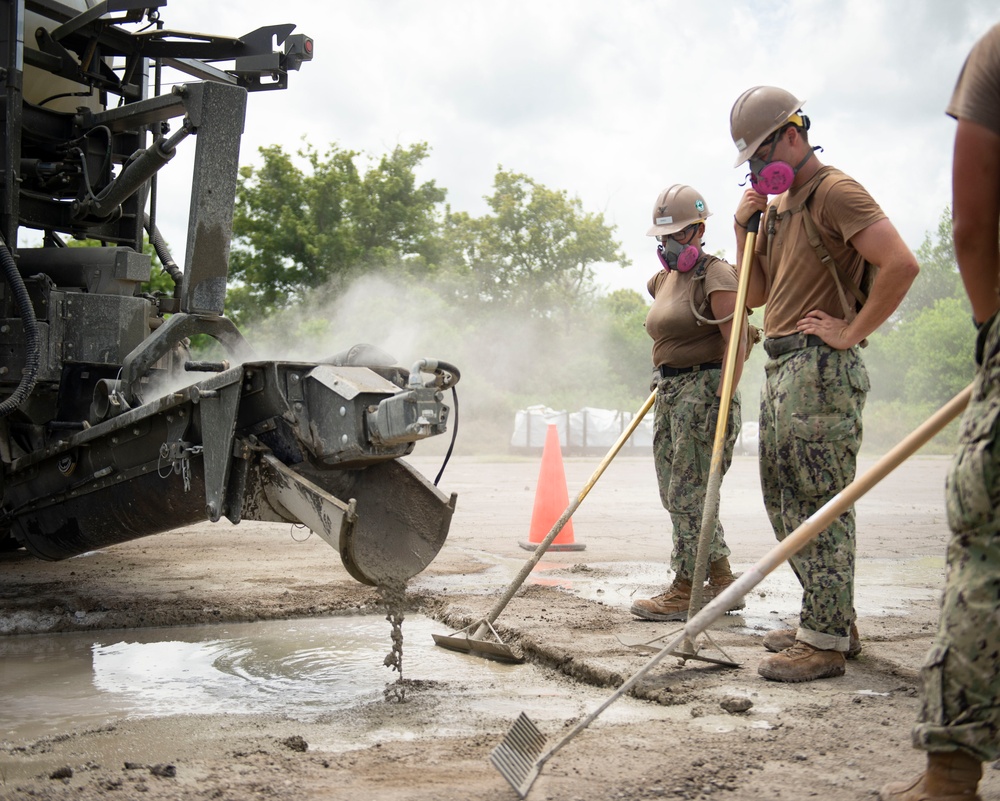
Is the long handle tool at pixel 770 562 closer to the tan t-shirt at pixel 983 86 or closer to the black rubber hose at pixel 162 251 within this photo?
the tan t-shirt at pixel 983 86

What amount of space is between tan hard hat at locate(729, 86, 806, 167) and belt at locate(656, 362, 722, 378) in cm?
126

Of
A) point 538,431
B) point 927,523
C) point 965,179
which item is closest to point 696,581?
point 965,179

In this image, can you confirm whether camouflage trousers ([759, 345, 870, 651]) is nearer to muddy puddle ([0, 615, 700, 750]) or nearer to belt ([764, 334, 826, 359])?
belt ([764, 334, 826, 359])

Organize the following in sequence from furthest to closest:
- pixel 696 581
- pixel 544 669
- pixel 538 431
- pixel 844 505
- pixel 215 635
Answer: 1. pixel 538 431
2. pixel 215 635
3. pixel 544 669
4. pixel 696 581
5. pixel 844 505

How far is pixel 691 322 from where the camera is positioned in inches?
186

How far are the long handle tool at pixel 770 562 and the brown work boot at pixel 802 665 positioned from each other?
1033 millimetres

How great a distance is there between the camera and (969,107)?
203 centimetres

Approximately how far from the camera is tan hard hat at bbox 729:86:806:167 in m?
3.66

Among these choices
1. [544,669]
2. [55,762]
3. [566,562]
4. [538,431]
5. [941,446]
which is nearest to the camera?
[55,762]

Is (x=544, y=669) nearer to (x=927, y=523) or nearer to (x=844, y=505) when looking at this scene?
(x=844, y=505)

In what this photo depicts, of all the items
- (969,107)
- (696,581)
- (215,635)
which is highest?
(969,107)

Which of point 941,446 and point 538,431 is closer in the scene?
point 538,431

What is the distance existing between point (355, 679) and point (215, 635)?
3.42 feet

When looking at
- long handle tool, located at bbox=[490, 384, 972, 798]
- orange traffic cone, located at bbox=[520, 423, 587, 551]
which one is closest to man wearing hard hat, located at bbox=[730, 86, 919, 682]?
long handle tool, located at bbox=[490, 384, 972, 798]
